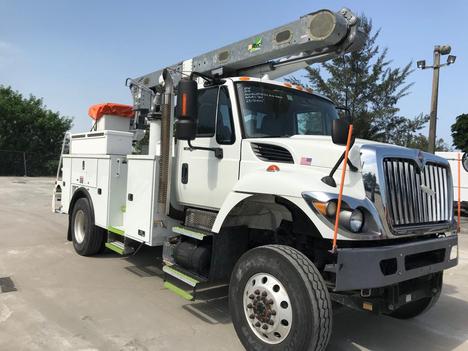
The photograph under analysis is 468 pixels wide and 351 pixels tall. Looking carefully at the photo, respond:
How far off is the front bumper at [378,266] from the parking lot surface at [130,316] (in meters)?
1.06

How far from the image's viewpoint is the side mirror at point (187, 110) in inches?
173

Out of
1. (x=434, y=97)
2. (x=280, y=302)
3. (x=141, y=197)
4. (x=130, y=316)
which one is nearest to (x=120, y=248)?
(x=141, y=197)

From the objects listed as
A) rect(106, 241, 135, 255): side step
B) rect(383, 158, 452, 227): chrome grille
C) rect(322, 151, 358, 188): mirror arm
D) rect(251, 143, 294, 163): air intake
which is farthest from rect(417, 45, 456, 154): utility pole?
rect(322, 151, 358, 188): mirror arm

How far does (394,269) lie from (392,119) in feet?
59.1

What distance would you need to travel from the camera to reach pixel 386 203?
144 inches

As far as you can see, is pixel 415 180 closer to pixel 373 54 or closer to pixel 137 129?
pixel 137 129

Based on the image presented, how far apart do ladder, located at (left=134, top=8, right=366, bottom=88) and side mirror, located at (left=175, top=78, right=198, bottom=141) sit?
111cm

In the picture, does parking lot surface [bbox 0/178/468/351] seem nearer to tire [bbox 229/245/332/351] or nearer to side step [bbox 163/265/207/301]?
side step [bbox 163/265/207/301]

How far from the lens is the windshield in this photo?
4.73 m

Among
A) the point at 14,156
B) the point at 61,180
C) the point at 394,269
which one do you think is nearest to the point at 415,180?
the point at 394,269

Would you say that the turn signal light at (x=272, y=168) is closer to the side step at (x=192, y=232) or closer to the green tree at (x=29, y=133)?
the side step at (x=192, y=232)

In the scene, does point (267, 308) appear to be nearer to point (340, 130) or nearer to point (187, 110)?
point (340, 130)

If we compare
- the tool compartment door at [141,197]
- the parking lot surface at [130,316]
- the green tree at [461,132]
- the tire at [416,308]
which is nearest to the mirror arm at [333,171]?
the parking lot surface at [130,316]

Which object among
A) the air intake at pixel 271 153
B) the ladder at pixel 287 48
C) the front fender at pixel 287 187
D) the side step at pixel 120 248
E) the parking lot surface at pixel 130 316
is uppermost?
the ladder at pixel 287 48
